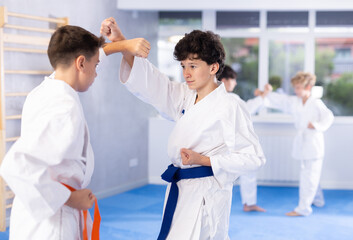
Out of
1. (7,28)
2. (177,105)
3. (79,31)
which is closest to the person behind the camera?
(79,31)

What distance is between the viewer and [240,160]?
5.99 feet

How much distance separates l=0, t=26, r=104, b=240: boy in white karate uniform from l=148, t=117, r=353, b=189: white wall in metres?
4.19

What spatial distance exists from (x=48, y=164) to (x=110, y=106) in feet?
12.4

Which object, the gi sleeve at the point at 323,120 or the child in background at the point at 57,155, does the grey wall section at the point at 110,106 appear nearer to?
the gi sleeve at the point at 323,120

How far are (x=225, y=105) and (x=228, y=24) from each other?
4.19m

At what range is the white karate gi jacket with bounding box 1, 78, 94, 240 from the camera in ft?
4.22

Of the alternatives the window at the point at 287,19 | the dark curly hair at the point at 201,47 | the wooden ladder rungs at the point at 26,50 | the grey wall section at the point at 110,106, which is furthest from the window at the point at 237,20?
the dark curly hair at the point at 201,47

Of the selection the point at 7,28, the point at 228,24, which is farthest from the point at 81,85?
the point at 228,24

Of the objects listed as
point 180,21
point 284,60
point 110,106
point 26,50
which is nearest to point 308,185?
point 284,60

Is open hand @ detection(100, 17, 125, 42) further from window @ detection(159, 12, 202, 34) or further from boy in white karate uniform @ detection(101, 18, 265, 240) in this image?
window @ detection(159, 12, 202, 34)

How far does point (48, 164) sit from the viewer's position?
1322 millimetres

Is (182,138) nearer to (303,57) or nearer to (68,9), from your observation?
(68,9)

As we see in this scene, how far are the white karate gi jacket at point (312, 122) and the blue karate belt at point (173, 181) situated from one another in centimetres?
289

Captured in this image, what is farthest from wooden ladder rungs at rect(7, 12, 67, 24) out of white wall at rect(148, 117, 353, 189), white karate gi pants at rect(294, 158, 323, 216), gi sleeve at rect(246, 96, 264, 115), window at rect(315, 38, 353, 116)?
window at rect(315, 38, 353, 116)
